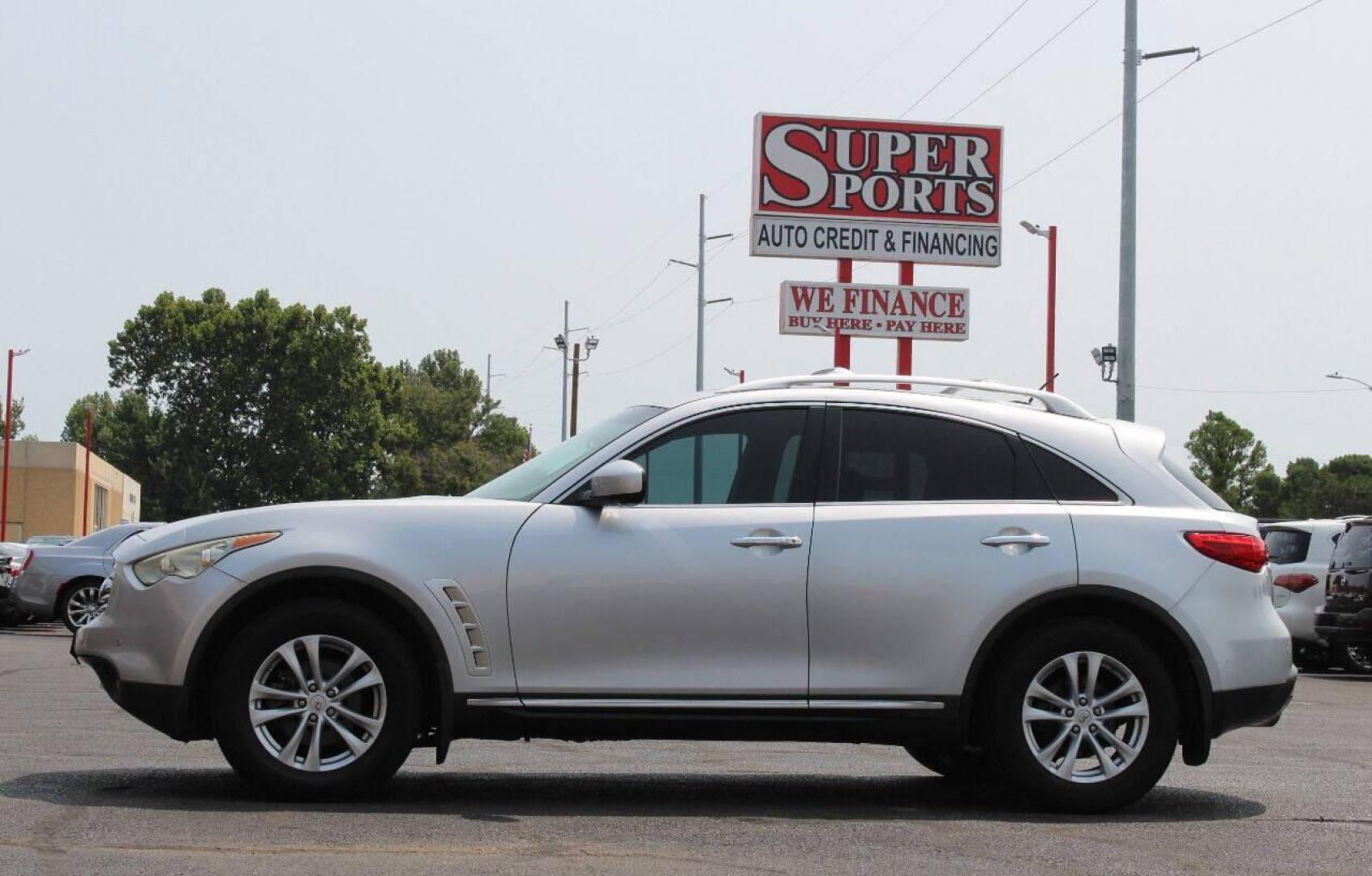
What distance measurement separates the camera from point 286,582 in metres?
7.36

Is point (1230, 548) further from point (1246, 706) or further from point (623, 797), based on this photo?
point (623, 797)

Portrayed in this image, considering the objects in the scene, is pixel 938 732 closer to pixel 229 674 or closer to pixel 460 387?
pixel 229 674

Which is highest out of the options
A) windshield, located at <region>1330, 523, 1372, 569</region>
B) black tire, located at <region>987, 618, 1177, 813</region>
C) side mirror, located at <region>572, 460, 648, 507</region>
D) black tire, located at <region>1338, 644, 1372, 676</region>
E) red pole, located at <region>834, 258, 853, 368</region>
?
red pole, located at <region>834, 258, 853, 368</region>

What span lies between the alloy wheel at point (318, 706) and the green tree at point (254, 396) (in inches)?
3252

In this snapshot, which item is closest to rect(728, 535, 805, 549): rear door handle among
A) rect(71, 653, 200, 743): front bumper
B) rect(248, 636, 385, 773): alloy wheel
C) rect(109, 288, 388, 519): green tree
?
rect(248, 636, 385, 773): alloy wheel

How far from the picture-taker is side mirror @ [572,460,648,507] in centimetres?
734

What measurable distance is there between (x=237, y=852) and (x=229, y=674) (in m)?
1.24

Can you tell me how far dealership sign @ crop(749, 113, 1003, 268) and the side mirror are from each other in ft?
67.1

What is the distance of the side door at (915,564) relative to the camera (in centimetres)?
744

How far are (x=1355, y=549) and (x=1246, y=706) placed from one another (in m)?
13.2

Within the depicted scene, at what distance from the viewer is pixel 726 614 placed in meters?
7.38

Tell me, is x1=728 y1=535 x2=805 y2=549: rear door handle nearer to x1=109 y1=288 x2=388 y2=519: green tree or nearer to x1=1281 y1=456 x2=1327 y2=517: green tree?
x1=109 y1=288 x2=388 y2=519: green tree

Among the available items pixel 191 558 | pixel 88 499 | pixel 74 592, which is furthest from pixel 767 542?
pixel 88 499

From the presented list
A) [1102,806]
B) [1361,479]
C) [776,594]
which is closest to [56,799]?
[776,594]
